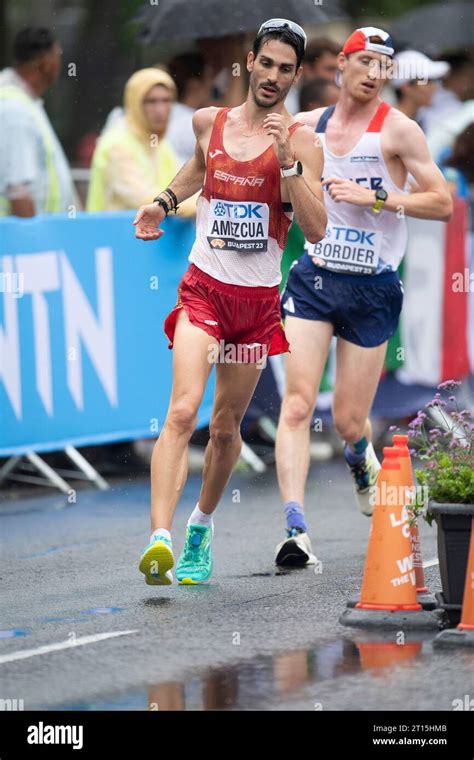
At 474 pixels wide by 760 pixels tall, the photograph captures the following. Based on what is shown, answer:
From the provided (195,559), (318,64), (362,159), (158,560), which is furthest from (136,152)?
(158,560)

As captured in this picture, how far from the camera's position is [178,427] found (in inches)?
293

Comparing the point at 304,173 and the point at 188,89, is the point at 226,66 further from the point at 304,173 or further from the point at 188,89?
A: the point at 304,173

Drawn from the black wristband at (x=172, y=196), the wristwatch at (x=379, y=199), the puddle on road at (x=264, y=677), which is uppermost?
the wristwatch at (x=379, y=199)

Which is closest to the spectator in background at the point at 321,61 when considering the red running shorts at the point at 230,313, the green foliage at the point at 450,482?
the red running shorts at the point at 230,313

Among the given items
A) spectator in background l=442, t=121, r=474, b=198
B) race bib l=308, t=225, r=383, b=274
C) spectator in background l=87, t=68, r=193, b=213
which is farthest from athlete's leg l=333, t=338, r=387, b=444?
spectator in background l=442, t=121, r=474, b=198

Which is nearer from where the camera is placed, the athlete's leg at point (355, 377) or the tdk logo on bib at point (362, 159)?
the tdk logo on bib at point (362, 159)

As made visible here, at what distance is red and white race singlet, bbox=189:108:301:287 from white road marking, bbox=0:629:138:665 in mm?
1781

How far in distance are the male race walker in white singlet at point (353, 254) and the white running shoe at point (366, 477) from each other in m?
0.43

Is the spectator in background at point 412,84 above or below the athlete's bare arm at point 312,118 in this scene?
above

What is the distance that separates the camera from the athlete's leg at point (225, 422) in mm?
7785

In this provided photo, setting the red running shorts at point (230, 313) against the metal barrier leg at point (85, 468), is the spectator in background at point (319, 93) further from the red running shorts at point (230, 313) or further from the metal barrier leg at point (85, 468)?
the red running shorts at point (230, 313)

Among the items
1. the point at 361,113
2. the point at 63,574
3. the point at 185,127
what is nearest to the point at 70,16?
the point at 185,127

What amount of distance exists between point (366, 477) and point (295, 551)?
145cm

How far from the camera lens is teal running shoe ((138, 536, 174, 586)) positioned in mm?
7113
